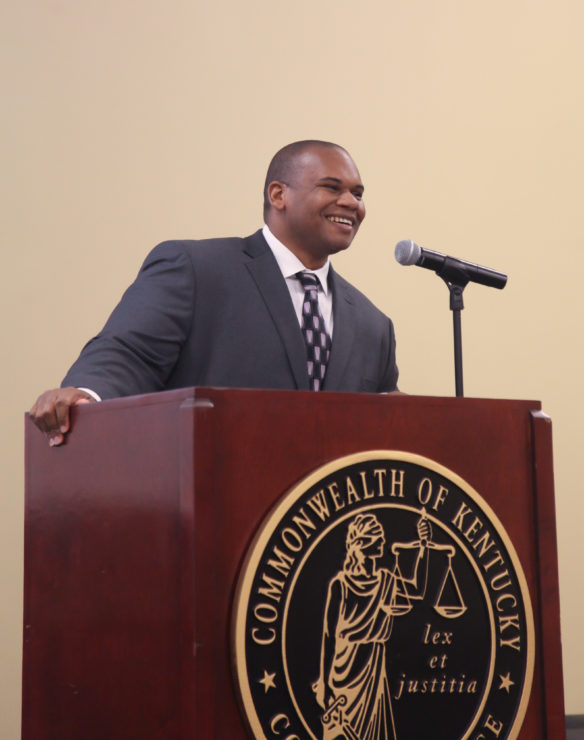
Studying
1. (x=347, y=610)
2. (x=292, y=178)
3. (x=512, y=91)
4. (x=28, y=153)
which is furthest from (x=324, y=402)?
(x=512, y=91)

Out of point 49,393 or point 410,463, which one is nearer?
point 410,463

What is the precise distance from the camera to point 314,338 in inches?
77.0

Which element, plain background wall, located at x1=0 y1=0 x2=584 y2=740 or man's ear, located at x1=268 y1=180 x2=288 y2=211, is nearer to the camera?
man's ear, located at x1=268 y1=180 x2=288 y2=211

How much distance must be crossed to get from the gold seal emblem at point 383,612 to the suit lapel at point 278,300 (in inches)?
23.6

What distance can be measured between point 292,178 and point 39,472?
0.94 metres

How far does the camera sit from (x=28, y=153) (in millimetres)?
3102

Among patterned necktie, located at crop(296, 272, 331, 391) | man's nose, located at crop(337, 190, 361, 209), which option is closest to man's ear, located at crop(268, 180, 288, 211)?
man's nose, located at crop(337, 190, 361, 209)

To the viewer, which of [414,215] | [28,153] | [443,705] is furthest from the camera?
[414,215]

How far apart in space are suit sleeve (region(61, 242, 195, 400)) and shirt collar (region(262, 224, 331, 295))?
20 centimetres

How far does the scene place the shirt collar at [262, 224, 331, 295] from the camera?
2062 millimetres

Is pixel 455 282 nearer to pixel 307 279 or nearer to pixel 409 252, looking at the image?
pixel 409 252

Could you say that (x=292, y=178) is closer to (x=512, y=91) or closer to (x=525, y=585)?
(x=525, y=585)

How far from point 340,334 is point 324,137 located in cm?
154

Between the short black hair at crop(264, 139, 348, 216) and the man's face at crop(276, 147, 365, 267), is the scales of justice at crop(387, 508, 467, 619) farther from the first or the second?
the short black hair at crop(264, 139, 348, 216)
